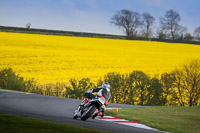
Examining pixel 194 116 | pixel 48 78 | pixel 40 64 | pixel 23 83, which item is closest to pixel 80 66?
pixel 40 64

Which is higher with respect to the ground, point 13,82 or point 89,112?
point 89,112

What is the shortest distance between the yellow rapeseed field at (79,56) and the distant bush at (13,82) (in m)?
3.01

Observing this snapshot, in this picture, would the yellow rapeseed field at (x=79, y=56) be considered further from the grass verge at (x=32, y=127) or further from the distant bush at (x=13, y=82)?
the grass verge at (x=32, y=127)

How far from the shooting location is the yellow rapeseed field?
33.2 metres

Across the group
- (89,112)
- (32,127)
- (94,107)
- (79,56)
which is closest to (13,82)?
(89,112)

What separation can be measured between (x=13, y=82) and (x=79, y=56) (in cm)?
1724

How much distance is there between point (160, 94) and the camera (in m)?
23.4

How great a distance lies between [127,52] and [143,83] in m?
24.5

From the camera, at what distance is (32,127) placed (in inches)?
357

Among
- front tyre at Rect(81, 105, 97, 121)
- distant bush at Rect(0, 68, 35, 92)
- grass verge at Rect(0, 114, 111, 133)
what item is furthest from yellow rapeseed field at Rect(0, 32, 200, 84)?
grass verge at Rect(0, 114, 111, 133)

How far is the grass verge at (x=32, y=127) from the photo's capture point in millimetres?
8567

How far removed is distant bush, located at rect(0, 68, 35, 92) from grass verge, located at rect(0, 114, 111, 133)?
14214mm

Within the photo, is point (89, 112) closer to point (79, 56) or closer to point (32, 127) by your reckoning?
point (32, 127)

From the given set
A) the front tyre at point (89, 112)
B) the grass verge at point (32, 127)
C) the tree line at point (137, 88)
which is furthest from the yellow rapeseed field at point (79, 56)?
the grass verge at point (32, 127)
